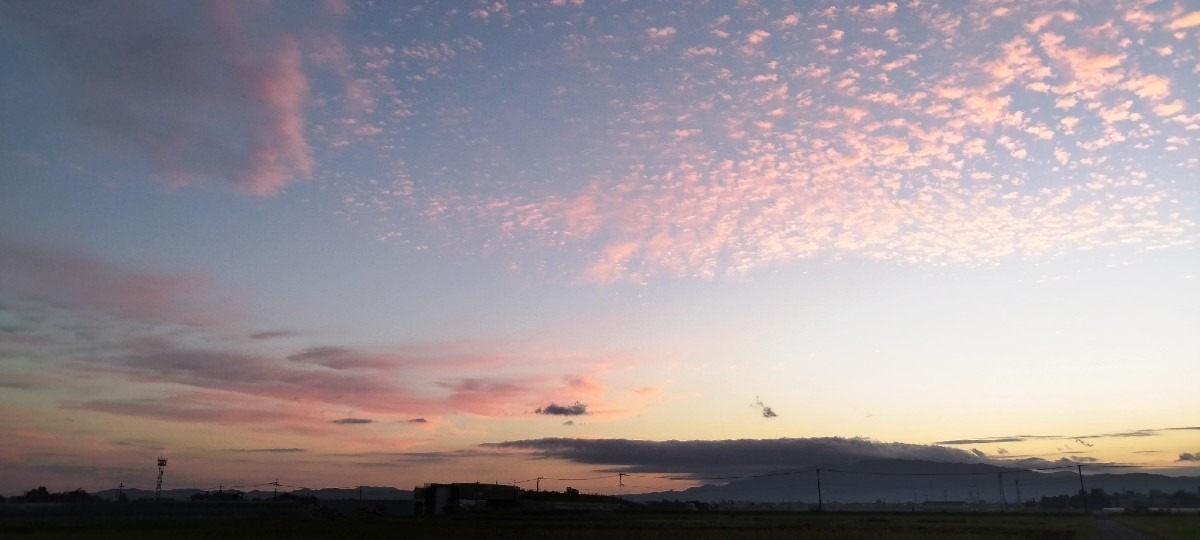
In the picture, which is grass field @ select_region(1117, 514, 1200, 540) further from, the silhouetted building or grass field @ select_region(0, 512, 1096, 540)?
the silhouetted building

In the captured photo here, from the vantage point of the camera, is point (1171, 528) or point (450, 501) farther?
point (450, 501)

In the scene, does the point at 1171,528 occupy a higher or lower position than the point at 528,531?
lower

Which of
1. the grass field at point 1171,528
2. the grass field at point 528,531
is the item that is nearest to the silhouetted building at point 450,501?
the grass field at point 528,531

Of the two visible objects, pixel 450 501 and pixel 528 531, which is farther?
pixel 450 501

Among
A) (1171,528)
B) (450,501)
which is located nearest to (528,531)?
(1171,528)

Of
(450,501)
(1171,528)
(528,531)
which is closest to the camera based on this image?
(528,531)

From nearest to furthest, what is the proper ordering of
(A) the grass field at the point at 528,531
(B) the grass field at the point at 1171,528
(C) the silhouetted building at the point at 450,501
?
(A) the grass field at the point at 528,531, (B) the grass field at the point at 1171,528, (C) the silhouetted building at the point at 450,501

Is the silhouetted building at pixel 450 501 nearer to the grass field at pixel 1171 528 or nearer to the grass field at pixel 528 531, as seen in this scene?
the grass field at pixel 528 531

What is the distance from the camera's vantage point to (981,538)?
67.9 m

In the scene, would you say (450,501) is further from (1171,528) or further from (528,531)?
(1171,528)

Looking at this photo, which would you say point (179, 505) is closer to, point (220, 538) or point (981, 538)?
point (220, 538)

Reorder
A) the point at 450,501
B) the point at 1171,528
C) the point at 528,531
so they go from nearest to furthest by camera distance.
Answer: the point at 528,531 < the point at 1171,528 < the point at 450,501

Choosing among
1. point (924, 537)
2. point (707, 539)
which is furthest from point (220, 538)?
point (924, 537)

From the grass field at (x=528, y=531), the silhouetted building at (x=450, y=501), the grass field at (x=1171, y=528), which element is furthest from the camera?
the silhouetted building at (x=450, y=501)
